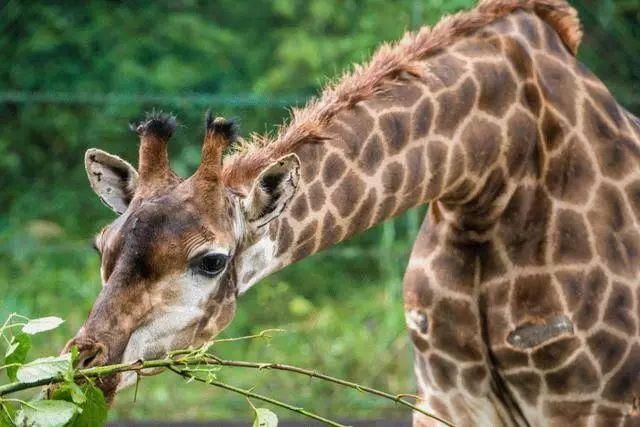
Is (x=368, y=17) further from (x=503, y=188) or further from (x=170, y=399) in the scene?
(x=503, y=188)

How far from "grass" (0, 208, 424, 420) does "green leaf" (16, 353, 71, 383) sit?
4.77 m

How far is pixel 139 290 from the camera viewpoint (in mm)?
4039

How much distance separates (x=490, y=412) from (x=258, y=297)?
3690 millimetres

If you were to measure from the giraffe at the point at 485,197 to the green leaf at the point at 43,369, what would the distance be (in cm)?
93

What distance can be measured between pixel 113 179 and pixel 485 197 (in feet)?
3.78

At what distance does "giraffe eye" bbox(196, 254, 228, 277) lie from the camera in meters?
4.16

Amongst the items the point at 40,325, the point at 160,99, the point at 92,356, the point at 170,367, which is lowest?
the point at 170,367

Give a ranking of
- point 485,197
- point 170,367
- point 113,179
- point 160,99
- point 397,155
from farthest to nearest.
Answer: point 160,99 → point 485,197 → point 397,155 → point 113,179 → point 170,367

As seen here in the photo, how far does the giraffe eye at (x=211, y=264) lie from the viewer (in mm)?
4156

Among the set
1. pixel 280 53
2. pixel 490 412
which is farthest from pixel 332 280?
pixel 490 412

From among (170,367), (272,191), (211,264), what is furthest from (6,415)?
(272,191)

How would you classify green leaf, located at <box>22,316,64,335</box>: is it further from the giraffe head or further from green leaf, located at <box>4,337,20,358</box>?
the giraffe head

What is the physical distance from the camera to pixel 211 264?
4180 mm

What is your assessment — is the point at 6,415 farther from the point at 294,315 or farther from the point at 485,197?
the point at 294,315
